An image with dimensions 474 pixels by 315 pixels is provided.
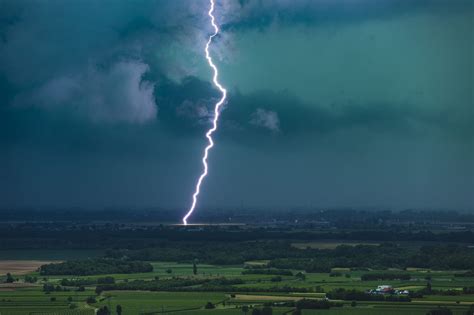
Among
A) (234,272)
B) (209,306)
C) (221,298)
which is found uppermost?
(234,272)

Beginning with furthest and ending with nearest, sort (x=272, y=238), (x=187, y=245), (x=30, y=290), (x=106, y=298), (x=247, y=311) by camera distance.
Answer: (x=272, y=238) → (x=187, y=245) → (x=30, y=290) → (x=106, y=298) → (x=247, y=311)

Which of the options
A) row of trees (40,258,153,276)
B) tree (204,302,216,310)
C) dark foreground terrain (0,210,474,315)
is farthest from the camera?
row of trees (40,258,153,276)

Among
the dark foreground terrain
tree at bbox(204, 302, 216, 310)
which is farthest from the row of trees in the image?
tree at bbox(204, 302, 216, 310)

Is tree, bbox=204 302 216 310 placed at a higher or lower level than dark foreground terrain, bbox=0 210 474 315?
lower

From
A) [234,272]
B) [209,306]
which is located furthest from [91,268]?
[209,306]

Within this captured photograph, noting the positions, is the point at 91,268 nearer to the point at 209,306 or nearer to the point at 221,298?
the point at 221,298

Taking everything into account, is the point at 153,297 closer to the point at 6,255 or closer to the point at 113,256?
the point at 113,256

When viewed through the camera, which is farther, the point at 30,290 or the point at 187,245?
the point at 187,245

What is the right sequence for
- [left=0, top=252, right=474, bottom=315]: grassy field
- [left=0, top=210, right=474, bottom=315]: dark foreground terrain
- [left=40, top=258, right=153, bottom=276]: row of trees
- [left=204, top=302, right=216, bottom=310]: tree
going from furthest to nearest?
[left=40, top=258, right=153, bottom=276]: row of trees → [left=0, top=210, right=474, bottom=315]: dark foreground terrain → [left=204, top=302, right=216, bottom=310]: tree → [left=0, top=252, right=474, bottom=315]: grassy field

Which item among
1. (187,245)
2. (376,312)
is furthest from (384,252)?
(376,312)

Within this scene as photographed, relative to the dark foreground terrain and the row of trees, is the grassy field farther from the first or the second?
the row of trees

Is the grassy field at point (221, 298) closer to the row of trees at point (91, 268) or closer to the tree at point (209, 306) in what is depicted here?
the tree at point (209, 306)
